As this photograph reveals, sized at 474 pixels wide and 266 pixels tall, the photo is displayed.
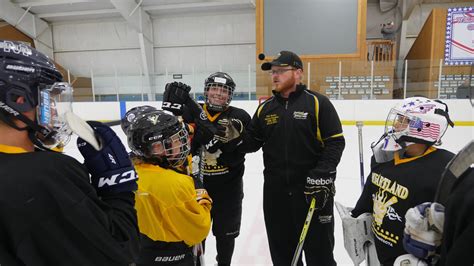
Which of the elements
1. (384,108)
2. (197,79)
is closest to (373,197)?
(384,108)

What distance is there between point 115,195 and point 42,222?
7.4 inches

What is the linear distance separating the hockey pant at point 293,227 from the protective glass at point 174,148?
0.80m

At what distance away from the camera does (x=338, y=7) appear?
31.2 feet

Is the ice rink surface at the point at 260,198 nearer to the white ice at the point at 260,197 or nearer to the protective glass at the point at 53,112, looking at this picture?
the white ice at the point at 260,197

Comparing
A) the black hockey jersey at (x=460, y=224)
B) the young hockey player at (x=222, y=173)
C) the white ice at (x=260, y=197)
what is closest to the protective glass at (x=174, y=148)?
the young hockey player at (x=222, y=173)

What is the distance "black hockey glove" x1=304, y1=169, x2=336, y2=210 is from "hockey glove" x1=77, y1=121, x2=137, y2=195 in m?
1.14

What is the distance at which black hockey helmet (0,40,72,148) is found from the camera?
690mm

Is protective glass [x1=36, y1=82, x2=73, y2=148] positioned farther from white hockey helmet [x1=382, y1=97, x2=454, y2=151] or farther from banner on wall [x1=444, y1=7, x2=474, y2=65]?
banner on wall [x1=444, y1=7, x2=474, y2=65]

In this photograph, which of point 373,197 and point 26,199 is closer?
point 26,199

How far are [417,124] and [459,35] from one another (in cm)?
983

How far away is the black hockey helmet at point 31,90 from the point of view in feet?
2.26

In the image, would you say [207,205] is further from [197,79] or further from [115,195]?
[197,79]

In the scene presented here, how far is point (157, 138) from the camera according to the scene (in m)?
1.28

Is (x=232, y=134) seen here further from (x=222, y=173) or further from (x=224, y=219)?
(x=224, y=219)
